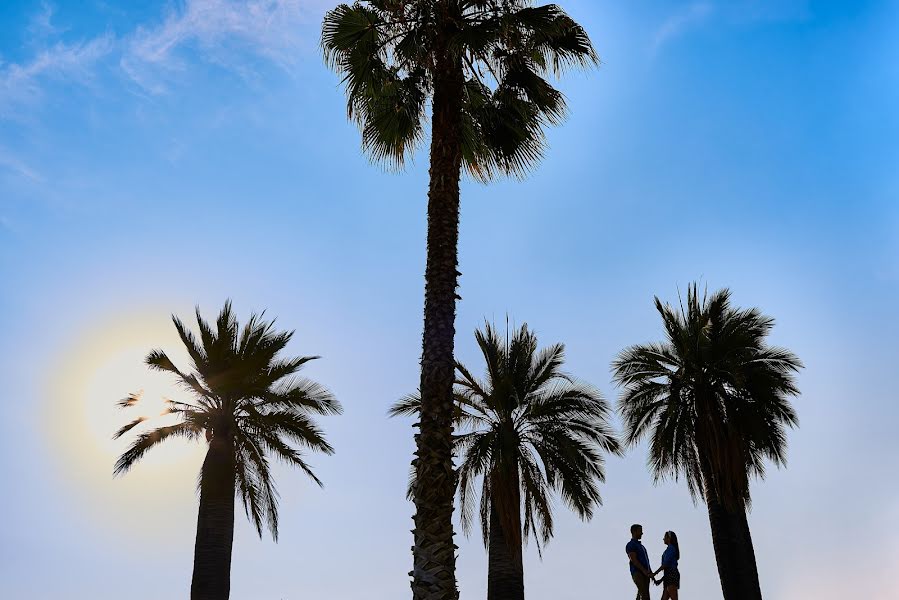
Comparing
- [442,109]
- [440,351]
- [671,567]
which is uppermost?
[442,109]

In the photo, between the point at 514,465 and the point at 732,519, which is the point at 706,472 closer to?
the point at 732,519

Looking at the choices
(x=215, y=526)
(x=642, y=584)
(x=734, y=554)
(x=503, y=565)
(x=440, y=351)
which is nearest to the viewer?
(x=440, y=351)

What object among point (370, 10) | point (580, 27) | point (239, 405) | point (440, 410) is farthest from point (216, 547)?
point (580, 27)

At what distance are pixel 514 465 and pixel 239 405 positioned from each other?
9114 millimetres

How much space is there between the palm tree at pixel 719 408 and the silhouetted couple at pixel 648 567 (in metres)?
12.6

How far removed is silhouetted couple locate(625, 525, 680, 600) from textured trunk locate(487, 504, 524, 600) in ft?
37.8

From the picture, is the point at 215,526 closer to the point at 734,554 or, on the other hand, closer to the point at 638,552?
the point at 638,552

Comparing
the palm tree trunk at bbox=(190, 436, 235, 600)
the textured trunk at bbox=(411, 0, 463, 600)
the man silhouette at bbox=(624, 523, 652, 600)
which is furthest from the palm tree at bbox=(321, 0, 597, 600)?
the palm tree trunk at bbox=(190, 436, 235, 600)

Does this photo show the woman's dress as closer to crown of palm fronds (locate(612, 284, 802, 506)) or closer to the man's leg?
the man's leg

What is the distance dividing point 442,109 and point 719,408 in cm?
1685

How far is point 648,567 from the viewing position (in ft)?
47.0

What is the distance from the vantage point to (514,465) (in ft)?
86.7

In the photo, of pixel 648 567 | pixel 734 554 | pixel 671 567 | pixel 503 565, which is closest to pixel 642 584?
pixel 648 567

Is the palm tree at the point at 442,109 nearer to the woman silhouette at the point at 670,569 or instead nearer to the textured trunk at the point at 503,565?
the woman silhouette at the point at 670,569
